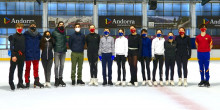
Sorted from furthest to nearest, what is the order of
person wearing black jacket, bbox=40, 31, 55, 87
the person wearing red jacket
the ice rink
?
the person wearing red jacket, person wearing black jacket, bbox=40, 31, 55, 87, the ice rink

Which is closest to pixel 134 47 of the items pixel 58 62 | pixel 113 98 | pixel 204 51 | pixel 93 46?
pixel 93 46

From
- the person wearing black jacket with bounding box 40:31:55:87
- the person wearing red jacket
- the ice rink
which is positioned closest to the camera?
the ice rink

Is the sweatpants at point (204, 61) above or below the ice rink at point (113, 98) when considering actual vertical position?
above

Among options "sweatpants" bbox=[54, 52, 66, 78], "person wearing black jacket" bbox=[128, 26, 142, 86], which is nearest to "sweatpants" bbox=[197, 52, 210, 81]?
"person wearing black jacket" bbox=[128, 26, 142, 86]

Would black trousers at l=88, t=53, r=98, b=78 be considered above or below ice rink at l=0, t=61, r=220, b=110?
above

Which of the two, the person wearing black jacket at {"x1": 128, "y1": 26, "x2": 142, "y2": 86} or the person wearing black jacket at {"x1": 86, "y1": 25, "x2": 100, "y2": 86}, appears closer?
the person wearing black jacket at {"x1": 128, "y1": 26, "x2": 142, "y2": 86}

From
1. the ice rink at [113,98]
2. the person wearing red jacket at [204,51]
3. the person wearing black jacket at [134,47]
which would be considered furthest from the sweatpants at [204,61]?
the person wearing black jacket at [134,47]

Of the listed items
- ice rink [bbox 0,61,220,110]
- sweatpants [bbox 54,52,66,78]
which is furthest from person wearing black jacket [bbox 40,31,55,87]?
ice rink [bbox 0,61,220,110]

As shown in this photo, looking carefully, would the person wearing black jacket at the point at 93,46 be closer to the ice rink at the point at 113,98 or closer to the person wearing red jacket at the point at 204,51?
the ice rink at the point at 113,98

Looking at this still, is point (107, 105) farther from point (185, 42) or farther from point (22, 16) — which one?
point (22, 16)

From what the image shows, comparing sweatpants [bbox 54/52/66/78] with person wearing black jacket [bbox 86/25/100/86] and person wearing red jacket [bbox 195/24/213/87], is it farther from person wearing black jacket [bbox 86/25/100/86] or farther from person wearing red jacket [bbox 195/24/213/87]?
person wearing red jacket [bbox 195/24/213/87]

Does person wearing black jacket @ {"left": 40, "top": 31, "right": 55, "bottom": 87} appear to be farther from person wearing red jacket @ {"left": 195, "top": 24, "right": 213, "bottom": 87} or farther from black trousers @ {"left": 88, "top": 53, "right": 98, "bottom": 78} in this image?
person wearing red jacket @ {"left": 195, "top": 24, "right": 213, "bottom": 87}

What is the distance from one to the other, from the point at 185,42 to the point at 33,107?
15.8ft

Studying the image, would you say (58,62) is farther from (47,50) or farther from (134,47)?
(134,47)
